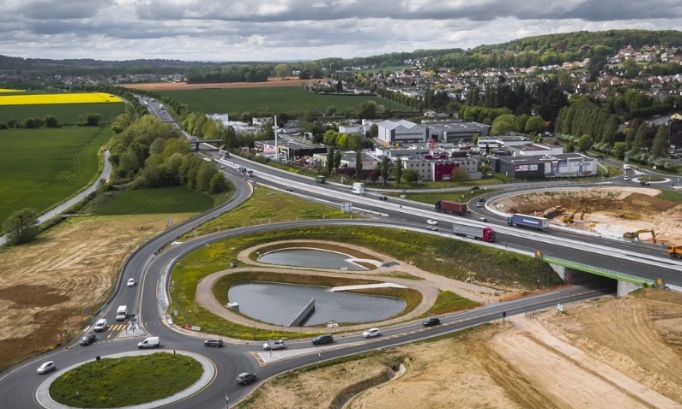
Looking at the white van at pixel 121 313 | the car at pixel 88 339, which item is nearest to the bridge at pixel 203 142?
the white van at pixel 121 313

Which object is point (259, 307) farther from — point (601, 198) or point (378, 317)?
point (601, 198)

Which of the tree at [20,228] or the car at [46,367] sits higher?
the tree at [20,228]

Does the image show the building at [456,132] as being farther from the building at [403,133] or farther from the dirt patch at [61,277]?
the dirt patch at [61,277]

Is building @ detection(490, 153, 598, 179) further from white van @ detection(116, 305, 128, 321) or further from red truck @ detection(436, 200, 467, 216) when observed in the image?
white van @ detection(116, 305, 128, 321)

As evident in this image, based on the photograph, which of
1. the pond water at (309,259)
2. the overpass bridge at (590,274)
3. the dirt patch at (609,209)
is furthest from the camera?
the dirt patch at (609,209)

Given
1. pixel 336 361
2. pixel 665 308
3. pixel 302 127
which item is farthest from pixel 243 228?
pixel 302 127
